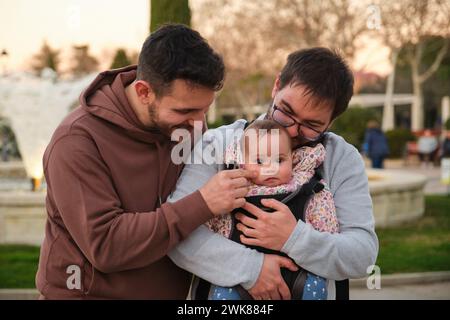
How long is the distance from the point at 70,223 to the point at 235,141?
646 millimetres

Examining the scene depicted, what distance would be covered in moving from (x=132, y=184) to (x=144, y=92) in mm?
329

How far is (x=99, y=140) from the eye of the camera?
2.26 m

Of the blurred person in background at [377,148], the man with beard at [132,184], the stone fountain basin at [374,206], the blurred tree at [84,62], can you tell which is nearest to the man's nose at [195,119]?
the man with beard at [132,184]

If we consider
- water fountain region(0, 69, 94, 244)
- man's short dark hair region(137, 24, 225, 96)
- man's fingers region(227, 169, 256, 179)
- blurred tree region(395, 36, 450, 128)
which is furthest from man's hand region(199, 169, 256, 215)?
blurred tree region(395, 36, 450, 128)

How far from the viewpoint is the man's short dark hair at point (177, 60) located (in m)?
2.26

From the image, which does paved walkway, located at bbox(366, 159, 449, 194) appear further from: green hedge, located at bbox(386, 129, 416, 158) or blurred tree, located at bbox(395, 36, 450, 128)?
blurred tree, located at bbox(395, 36, 450, 128)

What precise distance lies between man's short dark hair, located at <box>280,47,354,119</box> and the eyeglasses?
0.36ft

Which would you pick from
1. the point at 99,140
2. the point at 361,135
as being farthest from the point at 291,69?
the point at 361,135

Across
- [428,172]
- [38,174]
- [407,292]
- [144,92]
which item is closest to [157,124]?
[144,92]

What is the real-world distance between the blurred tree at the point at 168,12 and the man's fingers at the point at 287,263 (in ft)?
17.4

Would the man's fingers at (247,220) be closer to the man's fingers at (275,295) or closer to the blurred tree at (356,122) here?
the man's fingers at (275,295)

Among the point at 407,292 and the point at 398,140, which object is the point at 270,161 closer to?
the point at 407,292

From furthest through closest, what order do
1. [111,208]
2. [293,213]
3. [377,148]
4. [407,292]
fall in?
[377,148], [407,292], [293,213], [111,208]

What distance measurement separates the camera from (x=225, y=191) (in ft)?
7.13
